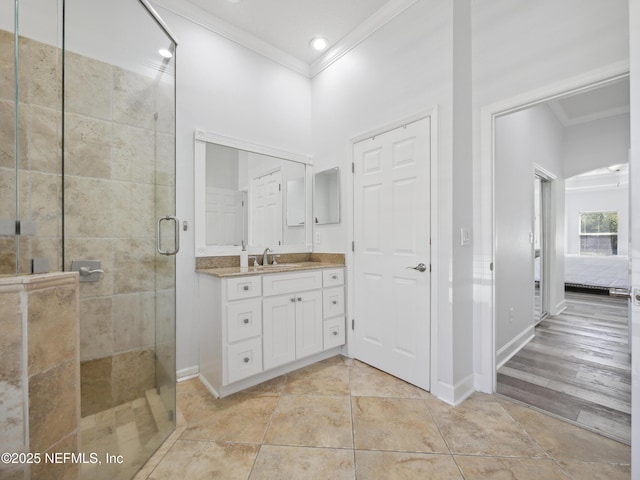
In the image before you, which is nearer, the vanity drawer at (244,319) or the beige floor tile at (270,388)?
the vanity drawer at (244,319)

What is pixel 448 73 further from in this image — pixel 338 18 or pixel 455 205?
pixel 338 18

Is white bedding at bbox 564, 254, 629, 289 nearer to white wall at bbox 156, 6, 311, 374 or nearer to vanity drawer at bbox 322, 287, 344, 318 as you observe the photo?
vanity drawer at bbox 322, 287, 344, 318

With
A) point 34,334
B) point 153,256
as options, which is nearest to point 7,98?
point 153,256

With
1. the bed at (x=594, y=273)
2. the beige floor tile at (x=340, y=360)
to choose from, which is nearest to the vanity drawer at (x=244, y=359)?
the beige floor tile at (x=340, y=360)

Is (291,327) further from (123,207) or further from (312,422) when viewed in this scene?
(123,207)

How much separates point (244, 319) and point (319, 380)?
0.80 m

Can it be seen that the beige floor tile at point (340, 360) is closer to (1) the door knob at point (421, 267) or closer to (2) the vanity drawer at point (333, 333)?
(2) the vanity drawer at point (333, 333)

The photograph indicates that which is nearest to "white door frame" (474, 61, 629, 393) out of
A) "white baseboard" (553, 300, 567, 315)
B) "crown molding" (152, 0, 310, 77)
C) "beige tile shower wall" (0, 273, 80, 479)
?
"crown molding" (152, 0, 310, 77)

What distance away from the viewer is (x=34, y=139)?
4.83 ft

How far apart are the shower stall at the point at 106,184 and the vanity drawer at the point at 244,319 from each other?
37cm

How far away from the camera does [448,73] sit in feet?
6.48

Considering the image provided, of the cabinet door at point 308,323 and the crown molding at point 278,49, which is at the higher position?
the crown molding at point 278,49

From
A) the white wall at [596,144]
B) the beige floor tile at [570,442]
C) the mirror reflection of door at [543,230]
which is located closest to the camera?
the beige floor tile at [570,442]

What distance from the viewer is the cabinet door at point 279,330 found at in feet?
7.13
